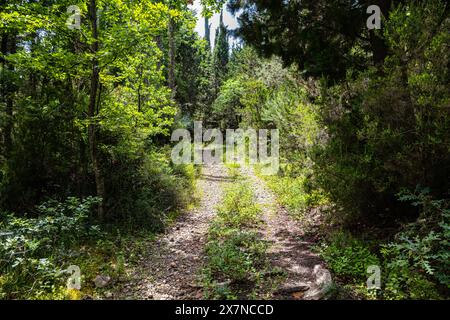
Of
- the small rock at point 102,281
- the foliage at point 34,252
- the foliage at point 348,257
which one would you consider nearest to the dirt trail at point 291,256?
the foliage at point 348,257

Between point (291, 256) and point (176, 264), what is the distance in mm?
2232

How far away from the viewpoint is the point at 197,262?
5.41m

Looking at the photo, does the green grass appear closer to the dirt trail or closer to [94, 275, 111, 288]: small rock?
the dirt trail

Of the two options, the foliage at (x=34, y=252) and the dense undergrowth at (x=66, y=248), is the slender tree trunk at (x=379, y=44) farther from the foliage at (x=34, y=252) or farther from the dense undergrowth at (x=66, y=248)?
Answer: the foliage at (x=34, y=252)

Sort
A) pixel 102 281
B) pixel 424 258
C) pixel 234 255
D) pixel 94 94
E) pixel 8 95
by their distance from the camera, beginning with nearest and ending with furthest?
pixel 424 258, pixel 102 281, pixel 234 255, pixel 94 94, pixel 8 95

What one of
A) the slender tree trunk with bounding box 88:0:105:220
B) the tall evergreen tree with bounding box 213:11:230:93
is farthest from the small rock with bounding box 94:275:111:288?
the tall evergreen tree with bounding box 213:11:230:93

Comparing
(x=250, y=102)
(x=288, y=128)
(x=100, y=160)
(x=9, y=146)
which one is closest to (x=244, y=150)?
(x=250, y=102)

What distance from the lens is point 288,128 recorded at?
34.7 feet

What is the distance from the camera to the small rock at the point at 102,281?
14.8ft

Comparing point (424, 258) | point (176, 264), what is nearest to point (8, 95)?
point (176, 264)

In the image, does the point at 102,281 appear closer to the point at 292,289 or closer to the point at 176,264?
the point at 176,264

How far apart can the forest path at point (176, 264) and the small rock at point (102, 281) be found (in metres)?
0.31

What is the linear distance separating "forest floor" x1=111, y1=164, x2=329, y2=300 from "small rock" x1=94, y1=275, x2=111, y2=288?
0.78 feet

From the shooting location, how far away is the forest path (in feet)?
14.6
